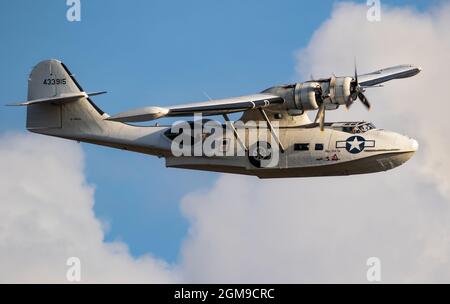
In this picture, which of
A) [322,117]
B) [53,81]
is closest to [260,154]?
[322,117]

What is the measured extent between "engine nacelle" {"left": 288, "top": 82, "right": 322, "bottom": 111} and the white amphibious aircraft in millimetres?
34

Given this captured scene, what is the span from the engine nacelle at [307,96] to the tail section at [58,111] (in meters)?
7.66

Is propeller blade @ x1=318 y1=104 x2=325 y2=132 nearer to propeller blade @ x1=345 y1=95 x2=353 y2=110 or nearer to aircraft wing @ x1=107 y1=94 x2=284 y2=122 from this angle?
propeller blade @ x1=345 y1=95 x2=353 y2=110

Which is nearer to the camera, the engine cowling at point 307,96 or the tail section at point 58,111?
the engine cowling at point 307,96

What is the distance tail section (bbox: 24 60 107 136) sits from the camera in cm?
4400

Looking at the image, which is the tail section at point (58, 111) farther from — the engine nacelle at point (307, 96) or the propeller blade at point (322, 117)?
the propeller blade at point (322, 117)

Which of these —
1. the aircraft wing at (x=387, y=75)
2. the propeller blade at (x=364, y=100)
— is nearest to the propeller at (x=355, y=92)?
the propeller blade at (x=364, y=100)

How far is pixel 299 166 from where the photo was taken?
133ft

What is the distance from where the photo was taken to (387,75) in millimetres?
45656

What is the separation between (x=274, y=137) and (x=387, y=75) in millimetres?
6960

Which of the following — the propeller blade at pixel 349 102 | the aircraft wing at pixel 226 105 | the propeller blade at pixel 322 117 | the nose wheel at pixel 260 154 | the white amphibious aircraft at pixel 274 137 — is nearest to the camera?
the aircraft wing at pixel 226 105

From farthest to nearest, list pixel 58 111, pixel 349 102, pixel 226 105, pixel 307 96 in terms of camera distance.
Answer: pixel 58 111 → pixel 349 102 → pixel 307 96 → pixel 226 105

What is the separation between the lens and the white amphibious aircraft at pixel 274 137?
132 feet

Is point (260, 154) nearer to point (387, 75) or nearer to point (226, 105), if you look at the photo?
point (226, 105)
